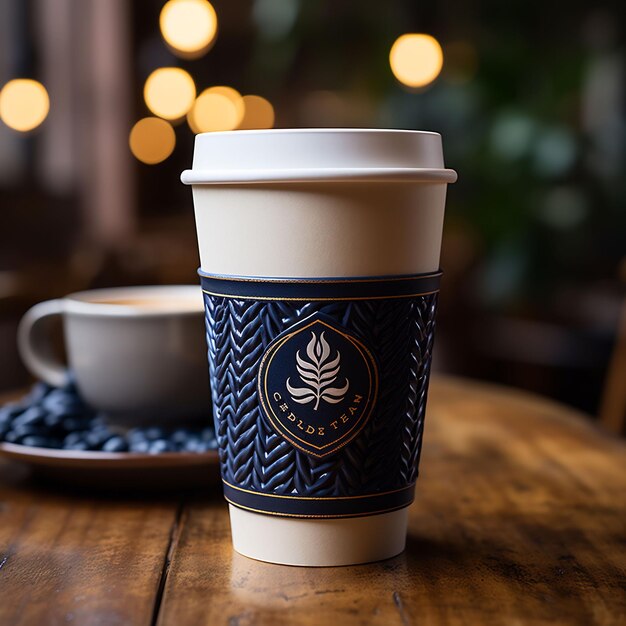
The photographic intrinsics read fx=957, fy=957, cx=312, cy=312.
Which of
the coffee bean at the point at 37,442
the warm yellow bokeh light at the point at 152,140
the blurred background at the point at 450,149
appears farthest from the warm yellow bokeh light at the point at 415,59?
the coffee bean at the point at 37,442

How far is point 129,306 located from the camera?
86 cm

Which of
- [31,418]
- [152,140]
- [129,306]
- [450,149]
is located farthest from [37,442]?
[152,140]

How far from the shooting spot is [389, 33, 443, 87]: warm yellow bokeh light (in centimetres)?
404

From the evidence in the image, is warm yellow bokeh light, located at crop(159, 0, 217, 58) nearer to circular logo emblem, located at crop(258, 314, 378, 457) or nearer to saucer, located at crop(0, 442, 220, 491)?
saucer, located at crop(0, 442, 220, 491)

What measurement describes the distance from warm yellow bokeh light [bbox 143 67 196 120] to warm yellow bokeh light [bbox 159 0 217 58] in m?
1.81

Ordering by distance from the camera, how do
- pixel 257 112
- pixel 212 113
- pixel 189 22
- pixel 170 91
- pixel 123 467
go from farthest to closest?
pixel 257 112, pixel 212 113, pixel 170 91, pixel 189 22, pixel 123 467

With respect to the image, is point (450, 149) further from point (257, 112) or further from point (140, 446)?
point (257, 112)

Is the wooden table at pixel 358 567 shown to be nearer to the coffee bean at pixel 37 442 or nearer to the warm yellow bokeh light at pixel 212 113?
the coffee bean at pixel 37 442

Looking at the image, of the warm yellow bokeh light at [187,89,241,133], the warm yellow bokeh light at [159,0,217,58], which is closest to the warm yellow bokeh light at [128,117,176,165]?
the warm yellow bokeh light at [187,89,241,133]

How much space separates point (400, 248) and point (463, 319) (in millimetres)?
3663

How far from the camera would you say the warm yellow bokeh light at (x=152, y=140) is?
22.6 ft

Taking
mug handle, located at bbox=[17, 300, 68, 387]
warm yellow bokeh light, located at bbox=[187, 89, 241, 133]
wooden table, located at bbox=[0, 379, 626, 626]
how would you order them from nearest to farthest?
1. wooden table, located at bbox=[0, 379, 626, 626]
2. mug handle, located at bbox=[17, 300, 68, 387]
3. warm yellow bokeh light, located at bbox=[187, 89, 241, 133]

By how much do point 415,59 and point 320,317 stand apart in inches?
147

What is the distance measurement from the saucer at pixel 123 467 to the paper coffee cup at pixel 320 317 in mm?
132
